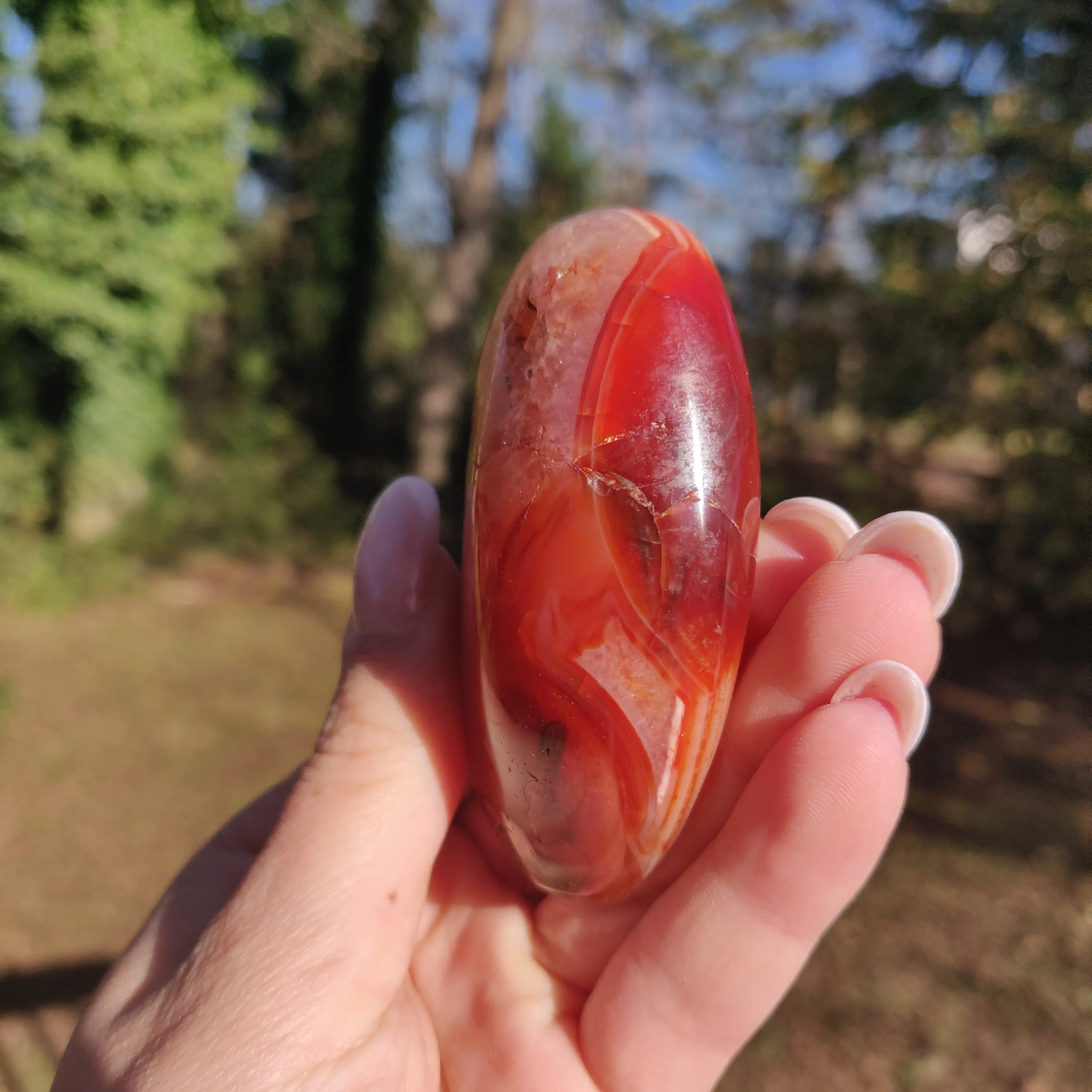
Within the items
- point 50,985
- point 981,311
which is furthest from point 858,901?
point 50,985

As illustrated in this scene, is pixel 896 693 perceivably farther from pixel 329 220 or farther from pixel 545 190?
pixel 545 190

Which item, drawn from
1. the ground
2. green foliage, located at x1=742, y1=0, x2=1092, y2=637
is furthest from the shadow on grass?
green foliage, located at x1=742, y1=0, x2=1092, y2=637

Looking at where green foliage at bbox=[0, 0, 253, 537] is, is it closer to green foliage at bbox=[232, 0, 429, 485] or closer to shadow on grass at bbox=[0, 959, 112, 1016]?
green foliage at bbox=[232, 0, 429, 485]

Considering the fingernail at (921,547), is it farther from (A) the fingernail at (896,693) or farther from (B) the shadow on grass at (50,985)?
(B) the shadow on grass at (50,985)

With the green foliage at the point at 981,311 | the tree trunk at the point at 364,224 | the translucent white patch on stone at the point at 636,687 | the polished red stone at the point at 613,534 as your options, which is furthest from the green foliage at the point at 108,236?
the translucent white patch on stone at the point at 636,687

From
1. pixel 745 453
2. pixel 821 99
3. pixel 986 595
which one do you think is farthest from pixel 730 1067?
pixel 821 99

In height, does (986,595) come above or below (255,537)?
above

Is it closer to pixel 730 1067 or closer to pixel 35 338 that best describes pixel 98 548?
pixel 35 338
